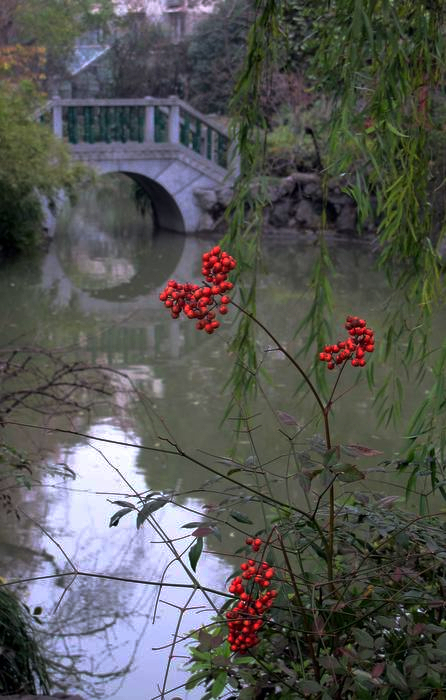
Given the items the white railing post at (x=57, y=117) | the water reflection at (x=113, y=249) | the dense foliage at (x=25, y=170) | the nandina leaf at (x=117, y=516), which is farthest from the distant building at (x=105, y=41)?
the nandina leaf at (x=117, y=516)

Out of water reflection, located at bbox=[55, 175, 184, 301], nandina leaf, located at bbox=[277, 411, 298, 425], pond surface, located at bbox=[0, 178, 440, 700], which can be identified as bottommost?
water reflection, located at bbox=[55, 175, 184, 301]

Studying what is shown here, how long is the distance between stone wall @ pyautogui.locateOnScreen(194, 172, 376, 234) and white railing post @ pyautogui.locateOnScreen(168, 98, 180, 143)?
0.85 meters

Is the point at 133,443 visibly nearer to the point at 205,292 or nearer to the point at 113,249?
the point at 205,292

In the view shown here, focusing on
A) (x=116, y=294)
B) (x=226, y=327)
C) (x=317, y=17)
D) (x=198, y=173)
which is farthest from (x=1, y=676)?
(x=198, y=173)

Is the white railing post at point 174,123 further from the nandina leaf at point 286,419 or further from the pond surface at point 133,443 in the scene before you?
the nandina leaf at point 286,419

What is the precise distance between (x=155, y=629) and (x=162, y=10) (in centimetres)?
2229

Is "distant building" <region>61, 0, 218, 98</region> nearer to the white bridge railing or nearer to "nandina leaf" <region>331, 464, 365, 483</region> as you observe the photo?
the white bridge railing

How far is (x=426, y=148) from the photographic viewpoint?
264 centimetres

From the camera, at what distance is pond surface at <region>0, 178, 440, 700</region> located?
3.60m

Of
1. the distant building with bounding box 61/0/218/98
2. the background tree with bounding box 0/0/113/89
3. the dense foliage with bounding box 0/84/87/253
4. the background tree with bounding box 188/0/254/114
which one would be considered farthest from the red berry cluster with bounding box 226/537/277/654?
the distant building with bounding box 61/0/218/98

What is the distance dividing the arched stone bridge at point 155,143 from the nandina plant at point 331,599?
1326 cm

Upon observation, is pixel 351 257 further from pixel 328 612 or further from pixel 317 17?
pixel 328 612

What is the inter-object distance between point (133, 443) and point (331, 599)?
4137 millimetres

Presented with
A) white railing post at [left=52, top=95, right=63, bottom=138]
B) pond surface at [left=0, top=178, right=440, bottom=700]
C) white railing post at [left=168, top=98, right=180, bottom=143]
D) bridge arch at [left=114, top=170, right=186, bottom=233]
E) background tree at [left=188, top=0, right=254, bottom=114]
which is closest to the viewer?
pond surface at [left=0, top=178, right=440, bottom=700]
